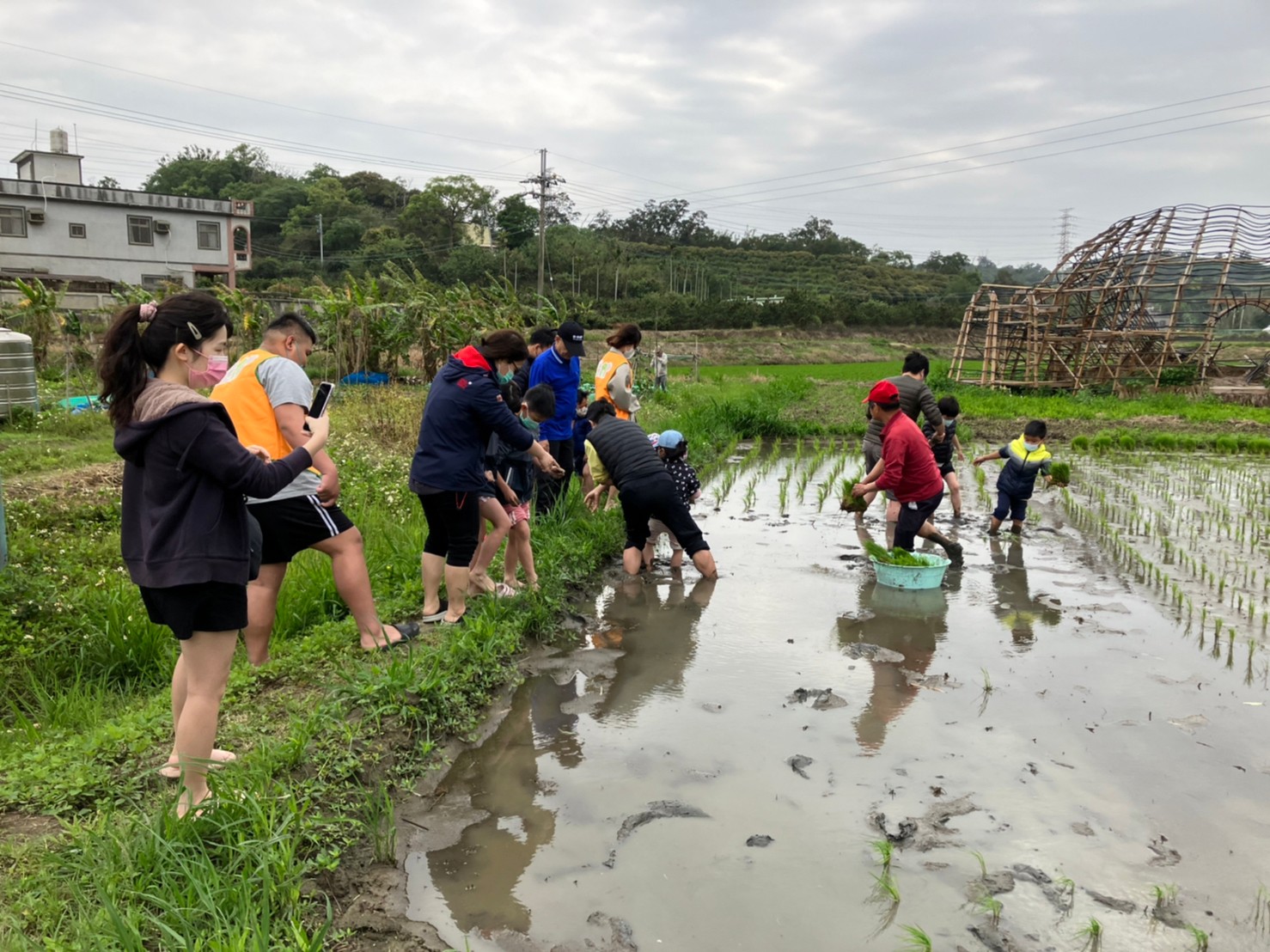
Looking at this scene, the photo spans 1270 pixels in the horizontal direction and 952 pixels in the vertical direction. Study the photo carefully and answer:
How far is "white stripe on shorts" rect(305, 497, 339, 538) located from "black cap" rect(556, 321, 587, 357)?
2687mm

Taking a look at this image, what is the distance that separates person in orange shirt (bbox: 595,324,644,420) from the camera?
720 centimetres

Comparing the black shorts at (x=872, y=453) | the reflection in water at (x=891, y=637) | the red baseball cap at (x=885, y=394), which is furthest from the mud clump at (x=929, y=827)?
the black shorts at (x=872, y=453)

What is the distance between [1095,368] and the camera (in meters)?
23.7

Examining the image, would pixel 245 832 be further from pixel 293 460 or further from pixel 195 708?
pixel 293 460

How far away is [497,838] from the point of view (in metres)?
3.40

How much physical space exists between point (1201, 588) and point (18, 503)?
9.16m

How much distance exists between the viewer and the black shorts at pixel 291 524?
4.16 meters

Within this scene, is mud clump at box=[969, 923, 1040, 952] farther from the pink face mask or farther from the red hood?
the red hood

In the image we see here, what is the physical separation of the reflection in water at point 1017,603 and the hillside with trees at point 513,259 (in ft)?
94.8

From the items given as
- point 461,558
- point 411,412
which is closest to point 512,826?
point 461,558

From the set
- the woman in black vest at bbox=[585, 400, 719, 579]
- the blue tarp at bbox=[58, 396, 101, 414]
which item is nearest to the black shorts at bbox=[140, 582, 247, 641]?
the woman in black vest at bbox=[585, 400, 719, 579]

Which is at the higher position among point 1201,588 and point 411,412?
point 411,412

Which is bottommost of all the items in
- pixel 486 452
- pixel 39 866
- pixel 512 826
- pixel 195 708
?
pixel 512 826

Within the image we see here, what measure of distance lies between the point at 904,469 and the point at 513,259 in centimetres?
4318
